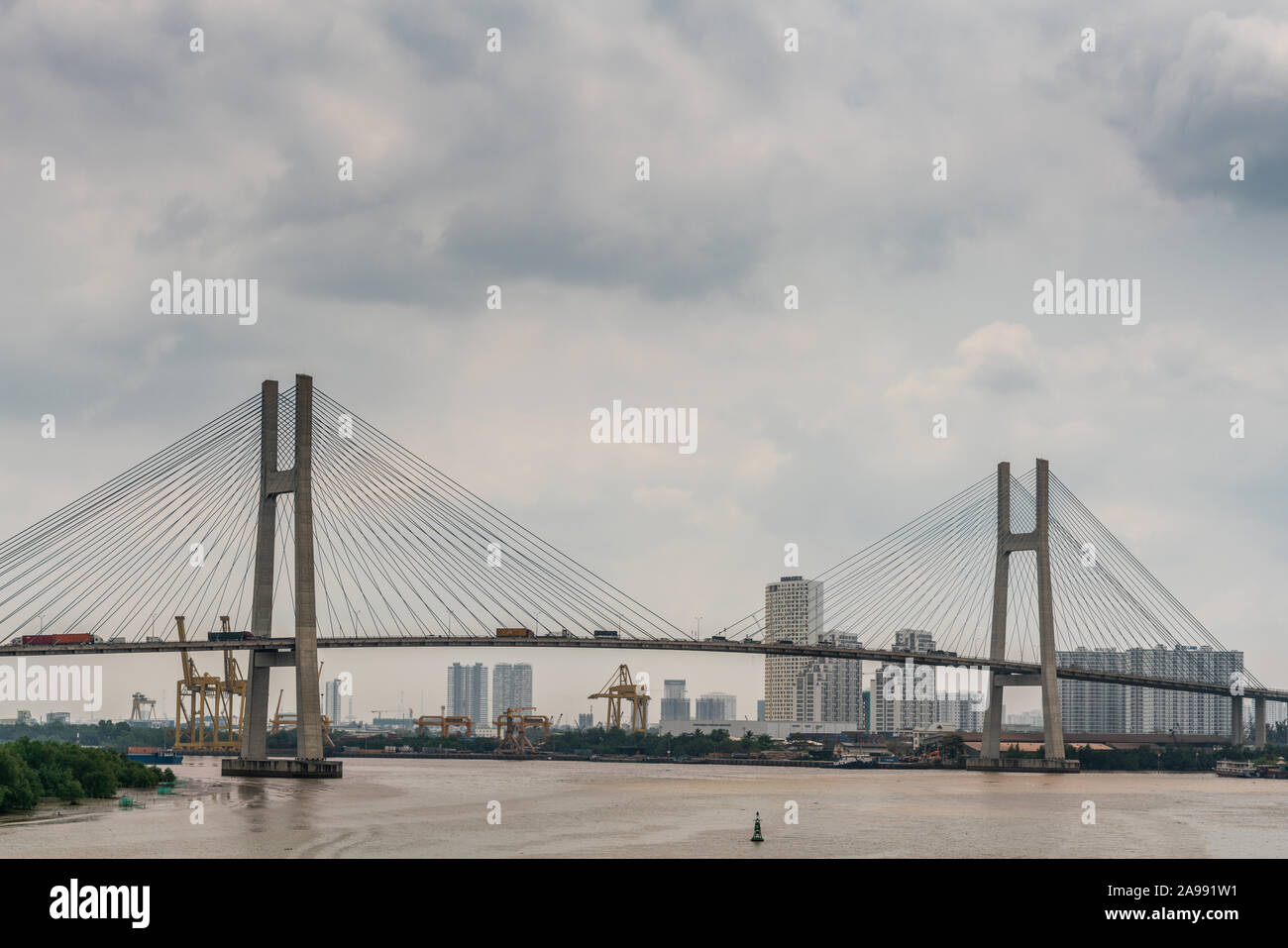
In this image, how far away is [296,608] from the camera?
68375 mm

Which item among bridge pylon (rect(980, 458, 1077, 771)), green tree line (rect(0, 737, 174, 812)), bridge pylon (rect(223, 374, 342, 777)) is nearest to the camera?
green tree line (rect(0, 737, 174, 812))

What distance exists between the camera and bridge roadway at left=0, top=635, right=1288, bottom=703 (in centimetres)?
7206

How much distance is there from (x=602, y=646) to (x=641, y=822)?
1451 inches

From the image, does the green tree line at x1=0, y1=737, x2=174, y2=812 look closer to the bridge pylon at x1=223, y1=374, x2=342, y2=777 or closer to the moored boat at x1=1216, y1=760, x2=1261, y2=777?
the bridge pylon at x1=223, y1=374, x2=342, y2=777

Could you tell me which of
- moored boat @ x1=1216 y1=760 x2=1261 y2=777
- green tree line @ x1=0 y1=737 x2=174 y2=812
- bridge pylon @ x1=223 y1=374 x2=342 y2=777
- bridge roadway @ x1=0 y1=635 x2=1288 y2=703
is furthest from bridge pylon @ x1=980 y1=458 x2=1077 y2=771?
green tree line @ x1=0 y1=737 x2=174 y2=812

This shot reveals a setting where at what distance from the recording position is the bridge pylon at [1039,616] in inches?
3883

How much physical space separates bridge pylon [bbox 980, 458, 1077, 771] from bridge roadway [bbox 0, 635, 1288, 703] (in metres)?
1.00

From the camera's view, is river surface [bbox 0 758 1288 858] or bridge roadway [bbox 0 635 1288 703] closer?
river surface [bbox 0 758 1288 858]

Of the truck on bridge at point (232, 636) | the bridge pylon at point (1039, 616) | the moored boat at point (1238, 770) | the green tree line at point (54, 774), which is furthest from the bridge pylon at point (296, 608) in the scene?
the moored boat at point (1238, 770)

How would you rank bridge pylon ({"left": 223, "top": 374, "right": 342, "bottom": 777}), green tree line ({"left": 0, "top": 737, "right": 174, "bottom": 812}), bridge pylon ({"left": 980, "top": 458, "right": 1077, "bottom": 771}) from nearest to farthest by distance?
green tree line ({"left": 0, "top": 737, "right": 174, "bottom": 812}) → bridge pylon ({"left": 223, "top": 374, "right": 342, "bottom": 777}) → bridge pylon ({"left": 980, "top": 458, "right": 1077, "bottom": 771})

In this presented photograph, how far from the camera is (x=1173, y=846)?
1754 inches
